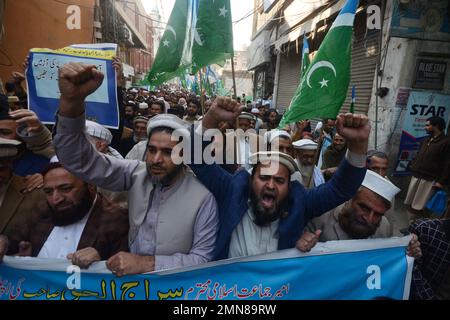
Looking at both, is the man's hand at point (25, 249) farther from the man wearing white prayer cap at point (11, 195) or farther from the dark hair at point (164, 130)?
the dark hair at point (164, 130)

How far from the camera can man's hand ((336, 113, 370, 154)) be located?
5.91 ft

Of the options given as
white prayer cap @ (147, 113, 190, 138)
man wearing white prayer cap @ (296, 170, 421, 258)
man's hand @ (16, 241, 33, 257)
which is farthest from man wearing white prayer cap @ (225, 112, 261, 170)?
man's hand @ (16, 241, 33, 257)

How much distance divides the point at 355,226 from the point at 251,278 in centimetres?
80

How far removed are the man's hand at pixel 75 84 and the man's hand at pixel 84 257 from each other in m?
0.77

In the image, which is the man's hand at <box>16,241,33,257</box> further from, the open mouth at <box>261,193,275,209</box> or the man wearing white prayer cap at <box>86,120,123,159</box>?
the open mouth at <box>261,193,275,209</box>

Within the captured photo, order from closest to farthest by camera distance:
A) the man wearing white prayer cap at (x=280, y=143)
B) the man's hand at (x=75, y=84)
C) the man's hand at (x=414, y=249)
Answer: the man's hand at (x=75, y=84) → the man's hand at (x=414, y=249) → the man wearing white prayer cap at (x=280, y=143)

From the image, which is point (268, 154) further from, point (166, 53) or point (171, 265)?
point (166, 53)

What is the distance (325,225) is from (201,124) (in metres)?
1.18

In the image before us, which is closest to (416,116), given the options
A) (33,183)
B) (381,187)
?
(381,187)

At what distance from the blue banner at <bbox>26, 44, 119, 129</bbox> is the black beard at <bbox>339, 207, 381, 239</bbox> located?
2.29 m

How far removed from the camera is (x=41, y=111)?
10.2 feet

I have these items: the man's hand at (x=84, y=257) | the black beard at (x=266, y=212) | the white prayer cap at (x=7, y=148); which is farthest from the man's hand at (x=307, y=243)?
the white prayer cap at (x=7, y=148)

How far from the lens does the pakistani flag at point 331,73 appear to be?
2713 millimetres

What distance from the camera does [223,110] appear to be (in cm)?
183
